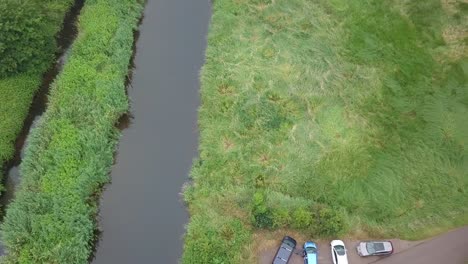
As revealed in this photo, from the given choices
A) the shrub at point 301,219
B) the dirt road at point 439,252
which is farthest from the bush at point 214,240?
the dirt road at point 439,252

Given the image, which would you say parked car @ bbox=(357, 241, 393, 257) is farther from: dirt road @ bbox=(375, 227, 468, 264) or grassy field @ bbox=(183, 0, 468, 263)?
grassy field @ bbox=(183, 0, 468, 263)

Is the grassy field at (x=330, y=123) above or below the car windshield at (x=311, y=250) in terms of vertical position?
above

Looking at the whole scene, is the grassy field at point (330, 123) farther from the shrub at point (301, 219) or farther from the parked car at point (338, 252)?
the parked car at point (338, 252)

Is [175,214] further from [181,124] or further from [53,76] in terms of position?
[53,76]

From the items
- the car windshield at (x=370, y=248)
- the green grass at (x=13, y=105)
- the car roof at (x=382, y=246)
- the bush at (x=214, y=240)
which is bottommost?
the bush at (x=214, y=240)

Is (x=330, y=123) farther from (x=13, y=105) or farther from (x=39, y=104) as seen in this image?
(x=13, y=105)
